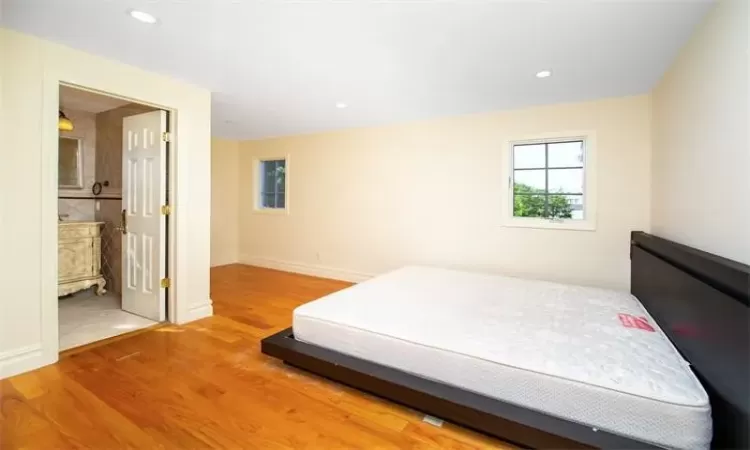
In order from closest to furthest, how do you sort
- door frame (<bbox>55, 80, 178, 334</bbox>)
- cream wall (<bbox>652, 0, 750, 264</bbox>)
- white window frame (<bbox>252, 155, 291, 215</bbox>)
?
cream wall (<bbox>652, 0, 750, 264</bbox>)
door frame (<bbox>55, 80, 178, 334</bbox>)
white window frame (<bbox>252, 155, 291, 215</bbox>)

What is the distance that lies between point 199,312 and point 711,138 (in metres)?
4.18

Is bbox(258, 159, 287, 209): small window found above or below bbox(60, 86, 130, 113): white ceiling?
below

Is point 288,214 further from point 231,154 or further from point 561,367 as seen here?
point 561,367

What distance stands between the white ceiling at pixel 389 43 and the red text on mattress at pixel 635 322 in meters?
1.86

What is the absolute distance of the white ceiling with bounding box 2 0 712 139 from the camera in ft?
6.18

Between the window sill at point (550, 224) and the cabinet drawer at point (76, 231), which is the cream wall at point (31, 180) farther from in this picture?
the window sill at point (550, 224)

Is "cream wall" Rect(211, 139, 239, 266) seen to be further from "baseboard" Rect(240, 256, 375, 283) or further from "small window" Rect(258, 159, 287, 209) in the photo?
"small window" Rect(258, 159, 287, 209)

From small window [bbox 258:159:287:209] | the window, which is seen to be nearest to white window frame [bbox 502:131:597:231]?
the window

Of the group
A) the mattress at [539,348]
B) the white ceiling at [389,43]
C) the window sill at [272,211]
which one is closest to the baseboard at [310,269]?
the window sill at [272,211]

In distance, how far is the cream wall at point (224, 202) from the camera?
5.98 metres

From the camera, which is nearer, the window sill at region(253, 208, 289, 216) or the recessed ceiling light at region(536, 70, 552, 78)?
the recessed ceiling light at region(536, 70, 552, 78)

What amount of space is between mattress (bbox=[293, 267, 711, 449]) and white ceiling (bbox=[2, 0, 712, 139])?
6.12 feet

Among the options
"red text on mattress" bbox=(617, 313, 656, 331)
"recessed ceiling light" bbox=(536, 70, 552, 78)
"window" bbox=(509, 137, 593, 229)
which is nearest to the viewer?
"red text on mattress" bbox=(617, 313, 656, 331)

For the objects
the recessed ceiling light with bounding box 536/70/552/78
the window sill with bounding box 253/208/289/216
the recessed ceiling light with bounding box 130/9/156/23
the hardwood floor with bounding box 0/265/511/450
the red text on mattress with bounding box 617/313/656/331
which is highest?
the recessed ceiling light with bounding box 536/70/552/78
